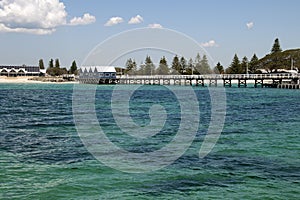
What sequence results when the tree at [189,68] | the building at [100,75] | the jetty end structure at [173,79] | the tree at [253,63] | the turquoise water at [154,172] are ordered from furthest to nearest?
the tree at [253,63], the tree at [189,68], the building at [100,75], the jetty end structure at [173,79], the turquoise water at [154,172]

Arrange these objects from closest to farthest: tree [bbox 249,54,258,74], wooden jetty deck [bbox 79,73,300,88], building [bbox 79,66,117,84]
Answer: wooden jetty deck [bbox 79,73,300,88]
building [bbox 79,66,117,84]
tree [bbox 249,54,258,74]

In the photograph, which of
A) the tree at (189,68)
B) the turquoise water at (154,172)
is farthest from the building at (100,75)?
the turquoise water at (154,172)

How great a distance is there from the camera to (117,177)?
13609mm

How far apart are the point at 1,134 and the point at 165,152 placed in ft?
33.4

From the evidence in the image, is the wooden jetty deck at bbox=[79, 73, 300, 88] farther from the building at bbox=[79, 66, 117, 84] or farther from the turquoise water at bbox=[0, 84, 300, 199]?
the turquoise water at bbox=[0, 84, 300, 199]

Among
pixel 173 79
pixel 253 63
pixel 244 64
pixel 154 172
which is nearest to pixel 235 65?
pixel 244 64

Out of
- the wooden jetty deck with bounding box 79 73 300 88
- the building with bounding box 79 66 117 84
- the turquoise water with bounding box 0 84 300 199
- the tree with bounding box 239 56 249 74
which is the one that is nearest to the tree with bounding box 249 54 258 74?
the tree with bounding box 239 56 249 74

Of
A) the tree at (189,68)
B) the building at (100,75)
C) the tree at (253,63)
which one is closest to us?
the building at (100,75)

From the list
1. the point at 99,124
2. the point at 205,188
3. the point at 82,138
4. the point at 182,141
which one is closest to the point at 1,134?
the point at 82,138

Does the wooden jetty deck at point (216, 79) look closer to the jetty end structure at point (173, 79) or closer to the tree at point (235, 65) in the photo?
the jetty end structure at point (173, 79)

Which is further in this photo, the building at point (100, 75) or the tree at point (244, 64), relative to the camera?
the tree at point (244, 64)

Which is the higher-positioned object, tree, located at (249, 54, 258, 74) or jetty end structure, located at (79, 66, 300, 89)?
tree, located at (249, 54, 258, 74)

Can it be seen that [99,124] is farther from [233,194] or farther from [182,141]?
[233,194]

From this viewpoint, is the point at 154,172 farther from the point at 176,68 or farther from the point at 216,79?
the point at 176,68
